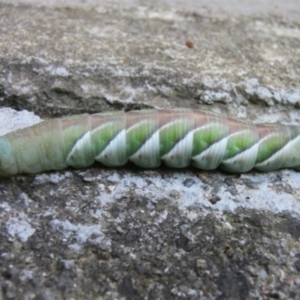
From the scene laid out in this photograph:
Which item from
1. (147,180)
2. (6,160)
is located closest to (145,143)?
(147,180)

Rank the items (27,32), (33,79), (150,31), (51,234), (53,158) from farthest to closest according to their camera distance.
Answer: (150,31) < (27,32) < (33,79) < (53,158) < (51,234)

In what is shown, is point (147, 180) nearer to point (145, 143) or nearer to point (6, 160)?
point (145, 143)

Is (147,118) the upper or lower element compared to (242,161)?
upper

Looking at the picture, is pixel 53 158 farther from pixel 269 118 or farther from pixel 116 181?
pixel 269 118

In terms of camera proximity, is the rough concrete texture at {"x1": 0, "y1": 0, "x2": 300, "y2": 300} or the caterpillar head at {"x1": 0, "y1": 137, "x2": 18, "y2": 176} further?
the caterpillar head at {"x1": 0, "y1": 137, "x2": 18, "y2": 176}

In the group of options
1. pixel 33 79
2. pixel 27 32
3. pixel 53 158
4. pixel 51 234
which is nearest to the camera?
pixel 51 234

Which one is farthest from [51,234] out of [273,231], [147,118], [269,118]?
[269,118]
